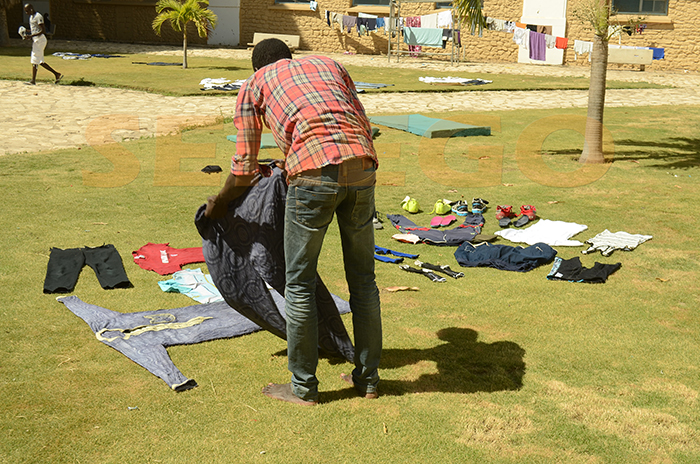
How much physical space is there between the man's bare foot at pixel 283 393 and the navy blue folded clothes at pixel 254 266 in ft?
1.29

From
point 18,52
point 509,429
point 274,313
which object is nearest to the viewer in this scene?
point 509,429

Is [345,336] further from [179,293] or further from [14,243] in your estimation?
[14,243]

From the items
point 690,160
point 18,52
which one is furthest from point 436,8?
point 690,160

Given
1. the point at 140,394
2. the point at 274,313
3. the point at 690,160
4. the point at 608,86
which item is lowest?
the point at 140,394

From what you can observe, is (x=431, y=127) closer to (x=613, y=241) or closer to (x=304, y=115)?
(x=613, y=241)

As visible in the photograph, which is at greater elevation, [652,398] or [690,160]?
[690,160]

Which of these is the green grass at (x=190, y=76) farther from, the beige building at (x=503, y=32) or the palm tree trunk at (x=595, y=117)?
the palm tree trunk at (x=595, y=117)

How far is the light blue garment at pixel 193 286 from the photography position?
496 centimetres

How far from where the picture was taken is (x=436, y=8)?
1070 inches

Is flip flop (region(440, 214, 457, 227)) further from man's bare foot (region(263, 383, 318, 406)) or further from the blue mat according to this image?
the blue mat

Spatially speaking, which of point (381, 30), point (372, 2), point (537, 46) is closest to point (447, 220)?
point (537, 46)

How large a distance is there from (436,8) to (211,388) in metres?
25.9

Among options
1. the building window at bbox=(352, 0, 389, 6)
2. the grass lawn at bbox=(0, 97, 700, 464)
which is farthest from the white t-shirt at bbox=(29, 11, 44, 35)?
the building window at bbox=(352, 0, 389, 6)

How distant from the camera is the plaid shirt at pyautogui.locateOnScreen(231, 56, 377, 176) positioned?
10.4 ft
